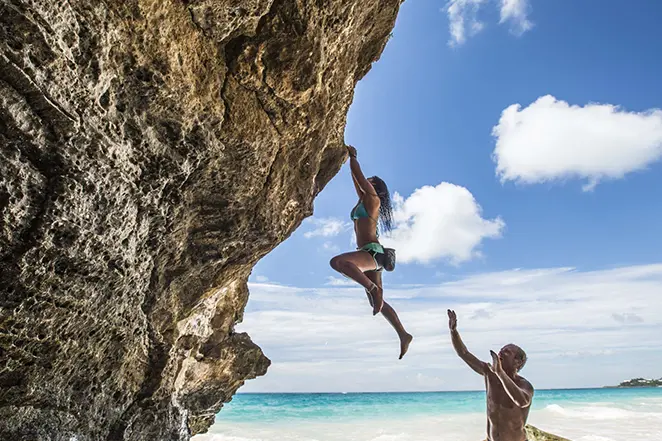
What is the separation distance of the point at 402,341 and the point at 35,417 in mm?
3582

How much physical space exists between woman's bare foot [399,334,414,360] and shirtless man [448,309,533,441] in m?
0.48

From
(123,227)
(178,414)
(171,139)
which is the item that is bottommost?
(178,414)

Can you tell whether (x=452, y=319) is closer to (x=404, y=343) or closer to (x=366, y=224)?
(x=404, y=343)

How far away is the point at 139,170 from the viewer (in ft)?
9.88

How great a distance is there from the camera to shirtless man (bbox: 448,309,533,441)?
15.7ft

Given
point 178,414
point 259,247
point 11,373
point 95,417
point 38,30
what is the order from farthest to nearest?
point 178,414 → point 259,247 → point 95,417 → point 11,373 → point 38,30

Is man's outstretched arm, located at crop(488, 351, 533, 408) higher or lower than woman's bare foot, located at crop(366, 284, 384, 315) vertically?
lower

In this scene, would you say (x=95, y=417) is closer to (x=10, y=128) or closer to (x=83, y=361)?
(x=83, y=361)

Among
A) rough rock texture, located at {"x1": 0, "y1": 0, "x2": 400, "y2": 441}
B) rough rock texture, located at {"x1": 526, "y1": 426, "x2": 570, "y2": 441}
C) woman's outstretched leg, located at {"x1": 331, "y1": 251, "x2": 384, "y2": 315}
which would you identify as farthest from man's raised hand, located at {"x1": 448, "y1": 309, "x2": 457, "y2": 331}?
rough rock texture, located at {"x1": 526, "y1": 426, "x2": 570, "y2": 441}

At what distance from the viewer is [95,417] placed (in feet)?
11.8

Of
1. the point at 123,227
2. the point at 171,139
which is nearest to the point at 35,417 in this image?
the point at 123,227

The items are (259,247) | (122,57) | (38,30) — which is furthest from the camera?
(259,247)

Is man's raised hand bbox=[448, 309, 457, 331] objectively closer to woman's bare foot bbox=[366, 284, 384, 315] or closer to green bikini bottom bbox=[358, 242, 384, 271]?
woman's bare foot bbox=[366, 284, 384, 315]

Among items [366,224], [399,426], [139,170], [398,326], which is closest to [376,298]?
[398,326]
